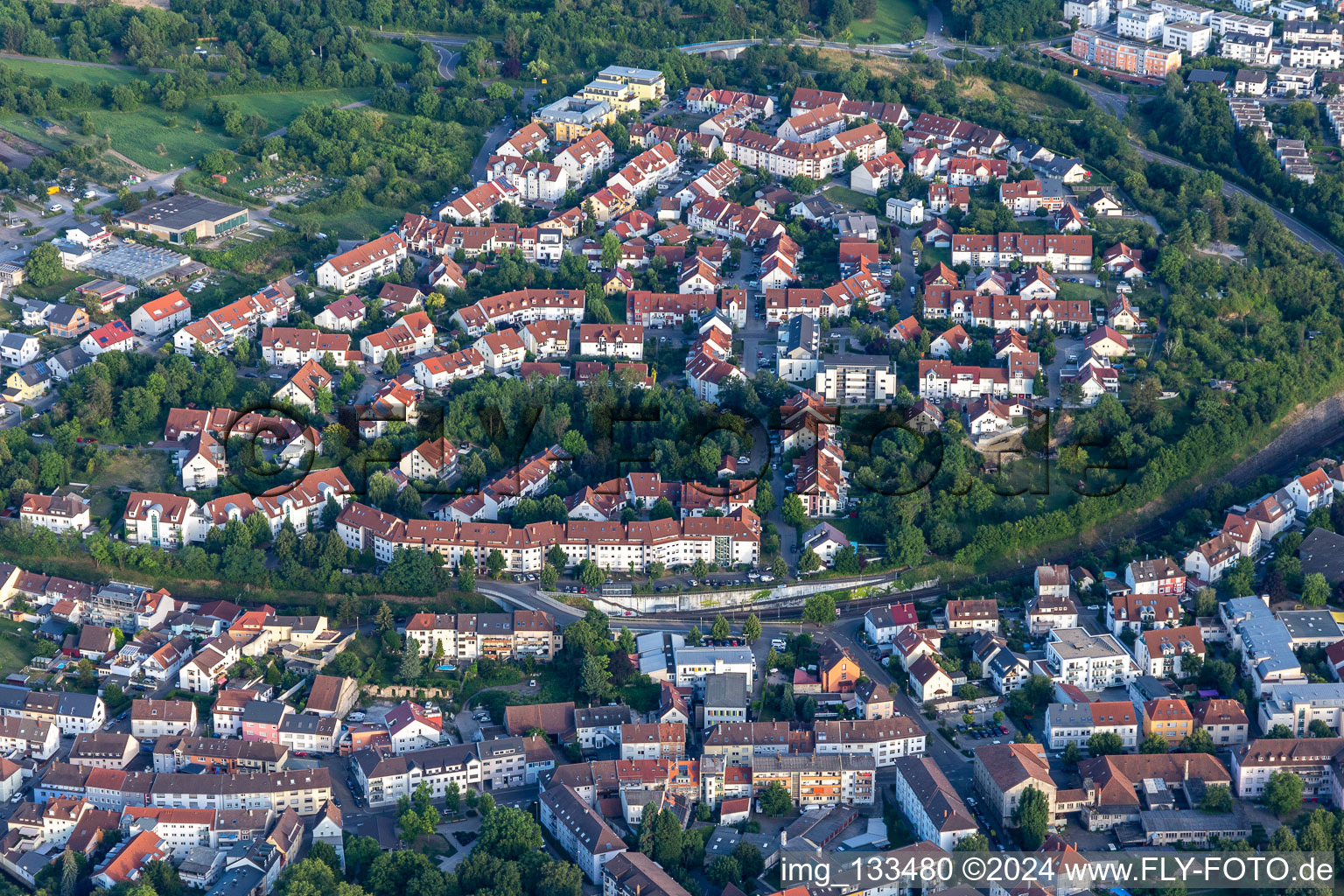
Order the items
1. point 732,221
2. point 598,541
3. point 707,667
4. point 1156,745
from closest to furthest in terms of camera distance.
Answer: point 1156,745 < point 707,667 < point 598,541 < point 732,221

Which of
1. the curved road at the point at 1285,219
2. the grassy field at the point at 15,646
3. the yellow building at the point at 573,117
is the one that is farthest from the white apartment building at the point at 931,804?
the yellow building at the point at 573,117

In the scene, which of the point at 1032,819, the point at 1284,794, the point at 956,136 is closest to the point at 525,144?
the point at 956,136

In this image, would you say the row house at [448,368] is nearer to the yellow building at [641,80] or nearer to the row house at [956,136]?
the yellow building at [641,80]

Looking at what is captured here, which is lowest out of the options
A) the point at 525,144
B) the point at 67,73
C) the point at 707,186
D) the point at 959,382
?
the point at 959,382

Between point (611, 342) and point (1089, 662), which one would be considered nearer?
point (1089, 662)

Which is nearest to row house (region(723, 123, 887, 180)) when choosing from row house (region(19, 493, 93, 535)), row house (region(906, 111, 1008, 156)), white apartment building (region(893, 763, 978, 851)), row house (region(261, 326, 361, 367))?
row house (region(906, 111, 1008, 156))

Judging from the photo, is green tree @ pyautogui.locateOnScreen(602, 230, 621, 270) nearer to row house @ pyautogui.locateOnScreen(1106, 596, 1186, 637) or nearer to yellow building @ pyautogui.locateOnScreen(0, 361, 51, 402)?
yellow building @ pyautogui.locateOnScreen(0, 361, 51, 402)

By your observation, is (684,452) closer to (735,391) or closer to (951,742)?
(735,391)

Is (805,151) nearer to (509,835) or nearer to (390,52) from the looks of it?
(390,52)
